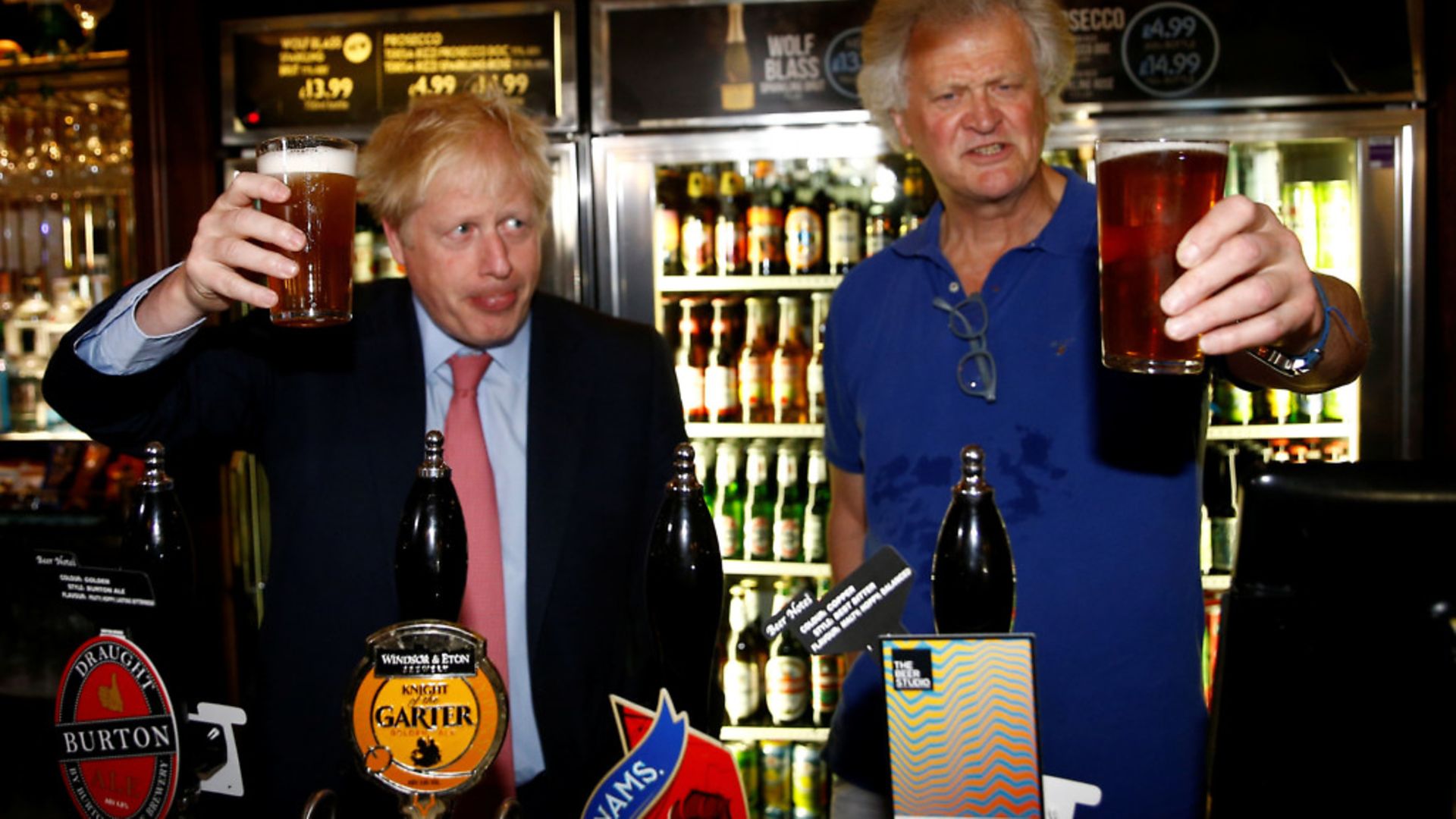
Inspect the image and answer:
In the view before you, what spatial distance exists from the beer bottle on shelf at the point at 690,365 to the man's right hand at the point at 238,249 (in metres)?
1.94

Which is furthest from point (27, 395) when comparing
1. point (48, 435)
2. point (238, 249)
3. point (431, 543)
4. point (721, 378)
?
point (431, 543)

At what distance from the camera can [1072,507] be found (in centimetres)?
152

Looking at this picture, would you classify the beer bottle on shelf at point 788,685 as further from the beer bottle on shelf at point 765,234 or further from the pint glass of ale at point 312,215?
the pint glass of ale at point 312,215

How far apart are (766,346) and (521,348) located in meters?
1.54

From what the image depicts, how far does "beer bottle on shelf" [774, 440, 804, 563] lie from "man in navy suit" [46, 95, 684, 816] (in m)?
1.39

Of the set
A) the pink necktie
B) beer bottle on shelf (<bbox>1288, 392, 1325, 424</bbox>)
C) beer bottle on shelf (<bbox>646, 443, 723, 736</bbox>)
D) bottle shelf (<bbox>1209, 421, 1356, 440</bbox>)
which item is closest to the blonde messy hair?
the pink necktie

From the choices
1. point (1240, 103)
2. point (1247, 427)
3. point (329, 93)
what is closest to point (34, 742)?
point (329, 93)

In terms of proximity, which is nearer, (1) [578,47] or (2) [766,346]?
(1) [578,47]

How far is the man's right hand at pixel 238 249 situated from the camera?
3.11 ft

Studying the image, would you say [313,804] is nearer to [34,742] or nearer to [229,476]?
[229,476]

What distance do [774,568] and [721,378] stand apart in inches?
21.1

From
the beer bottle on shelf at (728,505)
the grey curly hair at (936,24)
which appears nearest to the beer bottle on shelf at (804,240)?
the beer bottle on shelf at (728,505)

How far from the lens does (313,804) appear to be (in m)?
0.86

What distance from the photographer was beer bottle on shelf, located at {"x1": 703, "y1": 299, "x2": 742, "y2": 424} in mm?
2994
